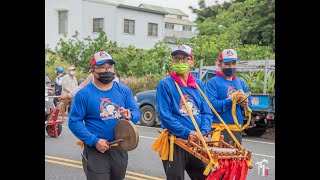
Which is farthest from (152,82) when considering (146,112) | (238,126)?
(238,126)


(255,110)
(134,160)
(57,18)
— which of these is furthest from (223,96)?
(57,18)

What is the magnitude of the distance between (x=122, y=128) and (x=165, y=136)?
55 centimetres

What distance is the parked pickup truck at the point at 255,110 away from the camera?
1327cm

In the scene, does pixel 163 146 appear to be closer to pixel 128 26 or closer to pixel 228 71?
pixel 228 71

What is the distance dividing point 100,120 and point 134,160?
4967 mm

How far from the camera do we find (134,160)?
9844mm

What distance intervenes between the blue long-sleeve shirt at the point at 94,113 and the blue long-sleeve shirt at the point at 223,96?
163 cm

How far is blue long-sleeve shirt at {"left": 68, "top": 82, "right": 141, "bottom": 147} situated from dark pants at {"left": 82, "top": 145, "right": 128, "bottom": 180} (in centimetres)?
12

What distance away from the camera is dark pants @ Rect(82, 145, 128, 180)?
4.87 metres

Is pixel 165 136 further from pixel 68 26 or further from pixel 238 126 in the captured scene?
pixel 68 26

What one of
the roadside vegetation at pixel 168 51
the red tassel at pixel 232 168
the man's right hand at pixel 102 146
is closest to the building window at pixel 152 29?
the roadside vegetation at pixel 168 51

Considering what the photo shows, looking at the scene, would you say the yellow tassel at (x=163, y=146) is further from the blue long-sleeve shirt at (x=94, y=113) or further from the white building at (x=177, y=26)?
the white building at (x=177, y=26)

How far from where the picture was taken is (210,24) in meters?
36.1
